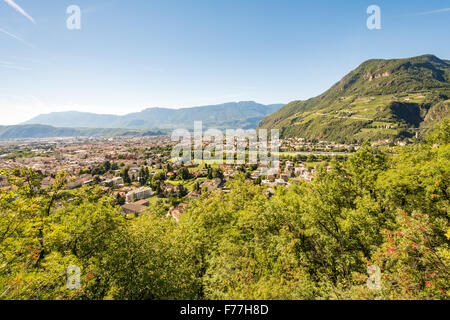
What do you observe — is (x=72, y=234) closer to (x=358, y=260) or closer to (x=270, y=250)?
(x=270, y=250)

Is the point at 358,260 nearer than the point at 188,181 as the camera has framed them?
Yes
